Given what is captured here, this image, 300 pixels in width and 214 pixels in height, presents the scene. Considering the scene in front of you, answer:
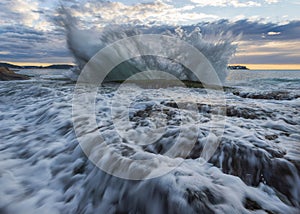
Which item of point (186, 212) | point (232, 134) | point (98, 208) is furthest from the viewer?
point (232, 134)

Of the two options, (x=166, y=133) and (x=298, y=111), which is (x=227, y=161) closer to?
(x=166, y=133)

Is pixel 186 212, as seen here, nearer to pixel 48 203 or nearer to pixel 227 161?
pixel 227 161

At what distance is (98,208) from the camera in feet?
5.52

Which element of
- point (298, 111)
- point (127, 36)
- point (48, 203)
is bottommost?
point (298, 111)

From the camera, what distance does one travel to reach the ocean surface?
1676 millimetres

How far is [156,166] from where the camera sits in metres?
2.02

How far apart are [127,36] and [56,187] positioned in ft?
32.2

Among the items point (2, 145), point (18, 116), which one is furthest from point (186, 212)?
point (18, 116)

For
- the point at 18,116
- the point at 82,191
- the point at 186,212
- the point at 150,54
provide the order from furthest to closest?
the point at 150,54 < the point at 18,116 < the point at 82,191 < the point at 186,212

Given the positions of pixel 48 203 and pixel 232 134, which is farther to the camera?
pixel 232 134

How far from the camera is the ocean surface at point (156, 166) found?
1.68m

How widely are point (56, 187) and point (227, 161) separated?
1780mm

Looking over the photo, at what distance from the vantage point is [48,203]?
5.81ft

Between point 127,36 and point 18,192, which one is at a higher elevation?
point 127,36
